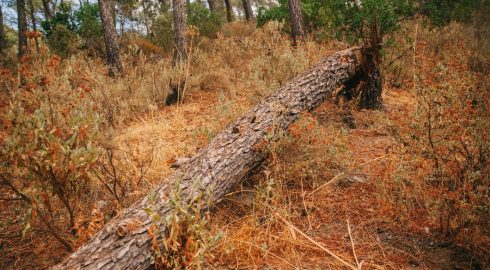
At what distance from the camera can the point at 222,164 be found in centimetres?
257

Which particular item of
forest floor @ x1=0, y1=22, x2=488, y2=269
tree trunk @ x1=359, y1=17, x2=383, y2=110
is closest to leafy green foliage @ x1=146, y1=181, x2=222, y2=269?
forest floor @ x1=0, y1=22, x2=488, y2=269

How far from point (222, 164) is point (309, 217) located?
0.76 metres

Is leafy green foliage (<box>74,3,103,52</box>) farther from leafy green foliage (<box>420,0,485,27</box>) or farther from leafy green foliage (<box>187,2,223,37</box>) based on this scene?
leafy green foliage (<box>420,0,485,27</box>)

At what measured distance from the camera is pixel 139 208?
217 centimetres

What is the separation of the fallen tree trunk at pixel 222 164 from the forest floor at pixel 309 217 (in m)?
0.20

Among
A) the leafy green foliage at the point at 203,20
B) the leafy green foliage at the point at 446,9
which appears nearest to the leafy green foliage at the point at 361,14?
the leafy green foliage at the point at 446,9

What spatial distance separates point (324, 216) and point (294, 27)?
6.01 metres

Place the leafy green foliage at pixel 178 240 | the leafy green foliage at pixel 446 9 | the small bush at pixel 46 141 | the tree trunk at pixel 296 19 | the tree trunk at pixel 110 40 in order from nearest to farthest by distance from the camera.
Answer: the leafy green foliage at pixel 178 240
the small bush at pixel 46 141
the leafy green foliage at pixel 446 9
the tree trunk at pixel 110 40
the tree trunk at pixel 296 19

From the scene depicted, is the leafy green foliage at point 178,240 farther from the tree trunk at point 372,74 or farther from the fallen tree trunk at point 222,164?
the tree trunk at point 372,74

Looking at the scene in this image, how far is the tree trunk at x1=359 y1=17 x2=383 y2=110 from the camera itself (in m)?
4.30

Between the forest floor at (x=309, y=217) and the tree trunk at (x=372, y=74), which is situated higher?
the tree trunk at (x=372, y=74)

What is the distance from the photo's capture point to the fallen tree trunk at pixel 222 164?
1.89 m

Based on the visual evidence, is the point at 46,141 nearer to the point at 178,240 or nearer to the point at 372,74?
the point at 178,240

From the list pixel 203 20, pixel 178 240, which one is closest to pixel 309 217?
pixel 178 240
